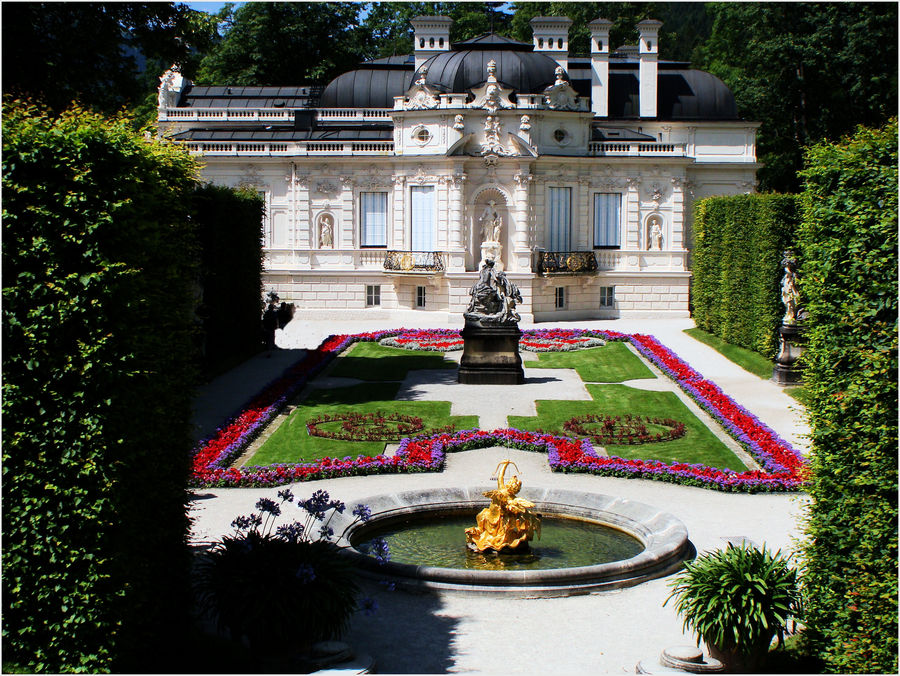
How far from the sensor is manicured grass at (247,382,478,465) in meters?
20.2

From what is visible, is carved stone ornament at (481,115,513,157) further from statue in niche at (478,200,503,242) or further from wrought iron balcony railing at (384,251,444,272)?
wrought iron balcony railing at (384,251,444,272)

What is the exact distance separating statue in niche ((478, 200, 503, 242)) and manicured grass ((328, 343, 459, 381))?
9919 millimetres

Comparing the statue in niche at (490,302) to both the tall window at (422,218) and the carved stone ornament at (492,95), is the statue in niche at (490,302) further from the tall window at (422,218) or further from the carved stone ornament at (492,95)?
the carved stone ornament at (492,95)

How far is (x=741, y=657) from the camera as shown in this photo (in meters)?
10.1

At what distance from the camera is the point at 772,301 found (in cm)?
3106

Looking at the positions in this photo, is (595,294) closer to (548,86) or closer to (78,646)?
(548,86)

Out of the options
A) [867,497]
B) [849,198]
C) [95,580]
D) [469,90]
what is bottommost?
[95,580]

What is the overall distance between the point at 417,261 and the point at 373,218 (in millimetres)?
3472

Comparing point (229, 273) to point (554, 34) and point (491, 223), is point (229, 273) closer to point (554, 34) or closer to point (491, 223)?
point (491, 223)

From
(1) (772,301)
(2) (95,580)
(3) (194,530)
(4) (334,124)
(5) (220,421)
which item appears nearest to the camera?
(2) (95,580)

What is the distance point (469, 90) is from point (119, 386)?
3658 cm

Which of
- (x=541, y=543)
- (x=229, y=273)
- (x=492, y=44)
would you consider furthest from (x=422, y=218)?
(x=541, y=543)

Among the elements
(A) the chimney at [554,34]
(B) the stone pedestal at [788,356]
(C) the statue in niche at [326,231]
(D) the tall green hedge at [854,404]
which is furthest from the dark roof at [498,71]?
(D) the tall green hedge at [854,404]

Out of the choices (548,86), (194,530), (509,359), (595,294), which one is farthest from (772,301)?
(194,530)
